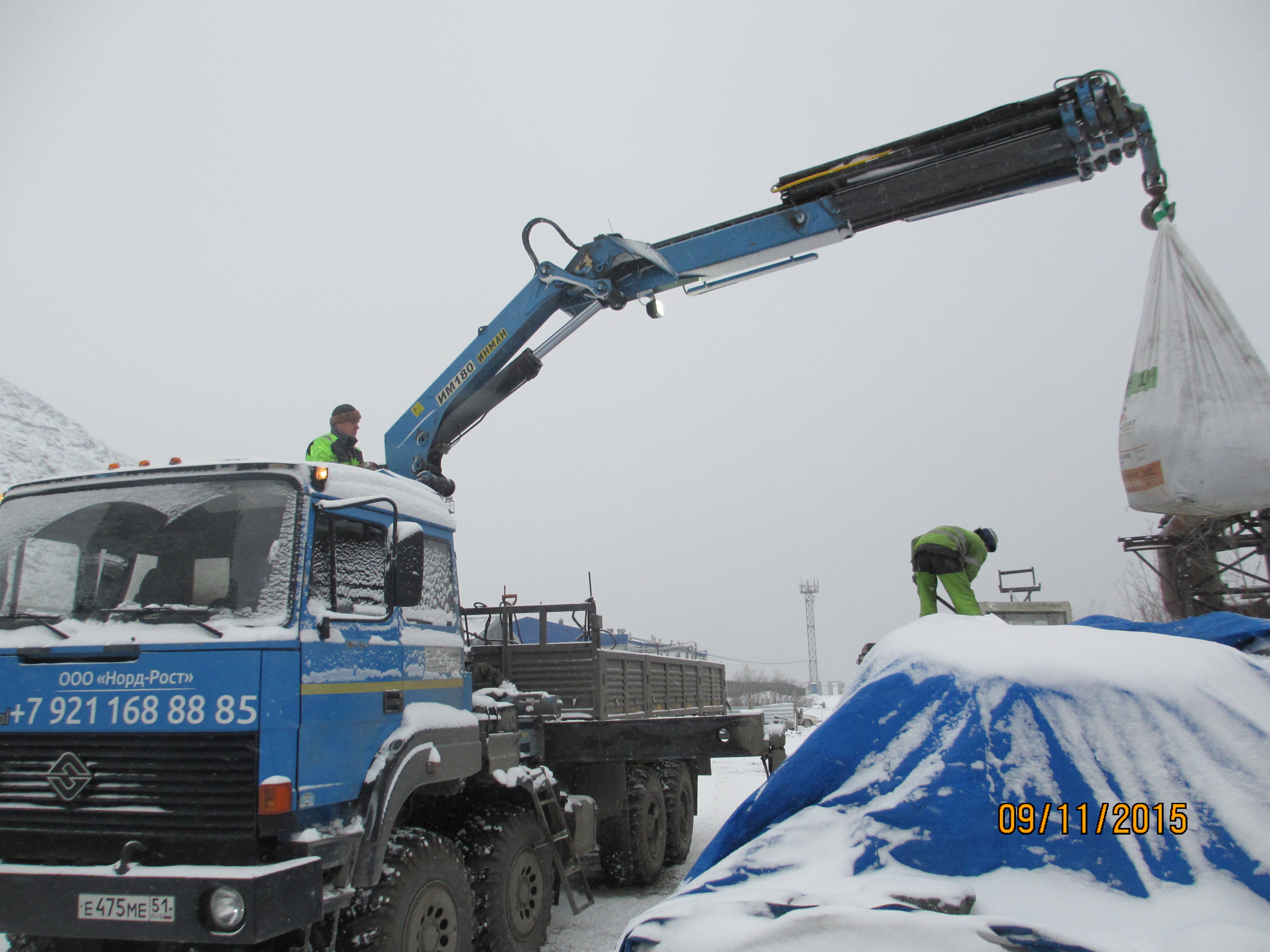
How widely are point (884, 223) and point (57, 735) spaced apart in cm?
594

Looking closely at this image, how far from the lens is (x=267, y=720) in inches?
130

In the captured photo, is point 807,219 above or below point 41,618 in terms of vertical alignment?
above

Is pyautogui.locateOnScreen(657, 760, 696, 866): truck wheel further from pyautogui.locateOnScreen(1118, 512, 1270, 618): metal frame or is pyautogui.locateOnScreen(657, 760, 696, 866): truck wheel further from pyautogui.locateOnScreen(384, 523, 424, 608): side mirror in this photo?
pyautogui.locateOnScreen(1118, 512, 1270, 618): metal frame

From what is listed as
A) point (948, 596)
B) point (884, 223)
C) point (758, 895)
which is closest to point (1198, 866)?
point (758, 895)

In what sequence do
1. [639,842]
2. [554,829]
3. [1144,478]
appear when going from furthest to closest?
1. [639,842]
2. [554,829]
3. [1144,478]

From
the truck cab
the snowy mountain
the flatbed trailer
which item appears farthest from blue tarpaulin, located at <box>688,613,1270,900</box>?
the snowy mountain

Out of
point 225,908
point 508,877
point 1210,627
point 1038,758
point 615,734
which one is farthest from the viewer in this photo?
point 615,734

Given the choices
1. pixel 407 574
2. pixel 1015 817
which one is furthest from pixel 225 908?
pixel 1015 817

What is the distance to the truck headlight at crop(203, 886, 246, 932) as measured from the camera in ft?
9.78

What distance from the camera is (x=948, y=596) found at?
15.2ft

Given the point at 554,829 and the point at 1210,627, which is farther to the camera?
the point at 554,829

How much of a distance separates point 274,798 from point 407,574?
1.06 m

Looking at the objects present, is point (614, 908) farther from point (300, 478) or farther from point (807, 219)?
point (807, 219)

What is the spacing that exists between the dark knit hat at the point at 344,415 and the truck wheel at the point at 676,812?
14.0ft
